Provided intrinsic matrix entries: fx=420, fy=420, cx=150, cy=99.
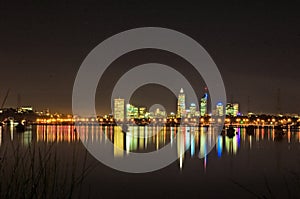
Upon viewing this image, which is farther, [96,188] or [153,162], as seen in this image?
[153,162]

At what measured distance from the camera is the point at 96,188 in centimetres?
1842

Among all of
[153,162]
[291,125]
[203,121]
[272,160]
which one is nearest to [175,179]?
[153,162]

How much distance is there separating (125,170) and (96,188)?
699cm

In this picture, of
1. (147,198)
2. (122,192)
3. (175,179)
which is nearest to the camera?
(147,198)

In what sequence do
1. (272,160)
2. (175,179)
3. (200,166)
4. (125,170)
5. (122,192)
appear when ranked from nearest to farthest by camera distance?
(122,192) → (175,179) → (125,170) → (200,166) → (272,160)

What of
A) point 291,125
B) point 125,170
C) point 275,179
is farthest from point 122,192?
point 291,125

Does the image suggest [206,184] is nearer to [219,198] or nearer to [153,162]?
[219,198]

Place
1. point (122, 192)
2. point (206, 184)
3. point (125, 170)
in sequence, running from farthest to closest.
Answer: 1. point (125, 170)
2. point (206, 184)
3. point (122, 192)

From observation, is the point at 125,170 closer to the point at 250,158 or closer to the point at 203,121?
the point at 250,158

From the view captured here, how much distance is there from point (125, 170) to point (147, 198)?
8.69m

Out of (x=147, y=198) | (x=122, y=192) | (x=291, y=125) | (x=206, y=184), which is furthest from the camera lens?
(x=291, y=125)

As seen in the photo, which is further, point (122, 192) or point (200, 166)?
point (200, 166)

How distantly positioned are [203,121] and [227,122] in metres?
14.4

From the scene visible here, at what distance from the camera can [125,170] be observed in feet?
83.1
